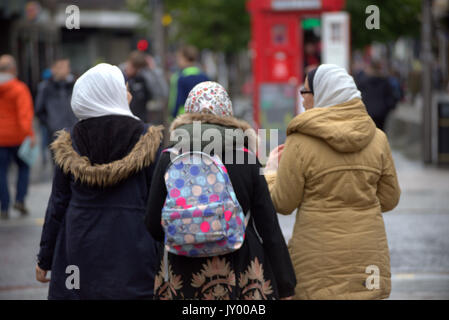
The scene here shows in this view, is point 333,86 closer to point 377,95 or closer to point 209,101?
point 209,101

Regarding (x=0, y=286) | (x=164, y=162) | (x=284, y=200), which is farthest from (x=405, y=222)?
(x=164, y=162)

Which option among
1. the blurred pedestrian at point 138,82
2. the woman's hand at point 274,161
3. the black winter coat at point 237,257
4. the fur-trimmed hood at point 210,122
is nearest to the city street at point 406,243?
the blurred pedestrian at point 138,82

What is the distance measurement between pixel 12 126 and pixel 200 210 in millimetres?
7102

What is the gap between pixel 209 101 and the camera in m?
3.66

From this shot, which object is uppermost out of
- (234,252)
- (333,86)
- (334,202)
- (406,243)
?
(333,86)

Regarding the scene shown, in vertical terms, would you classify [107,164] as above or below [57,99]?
above

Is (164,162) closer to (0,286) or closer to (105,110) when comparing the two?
(105,110)

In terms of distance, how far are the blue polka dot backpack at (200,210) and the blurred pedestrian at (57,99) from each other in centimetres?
801

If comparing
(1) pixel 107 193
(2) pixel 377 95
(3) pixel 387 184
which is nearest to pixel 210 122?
(1) pixel 107 193

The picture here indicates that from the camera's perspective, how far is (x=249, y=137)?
3.69 m

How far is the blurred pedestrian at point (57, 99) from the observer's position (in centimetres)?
1127

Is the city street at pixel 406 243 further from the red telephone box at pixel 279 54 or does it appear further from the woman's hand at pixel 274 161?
the red telephone box at pixel 279 54

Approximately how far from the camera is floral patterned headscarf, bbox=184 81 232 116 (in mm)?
3656
